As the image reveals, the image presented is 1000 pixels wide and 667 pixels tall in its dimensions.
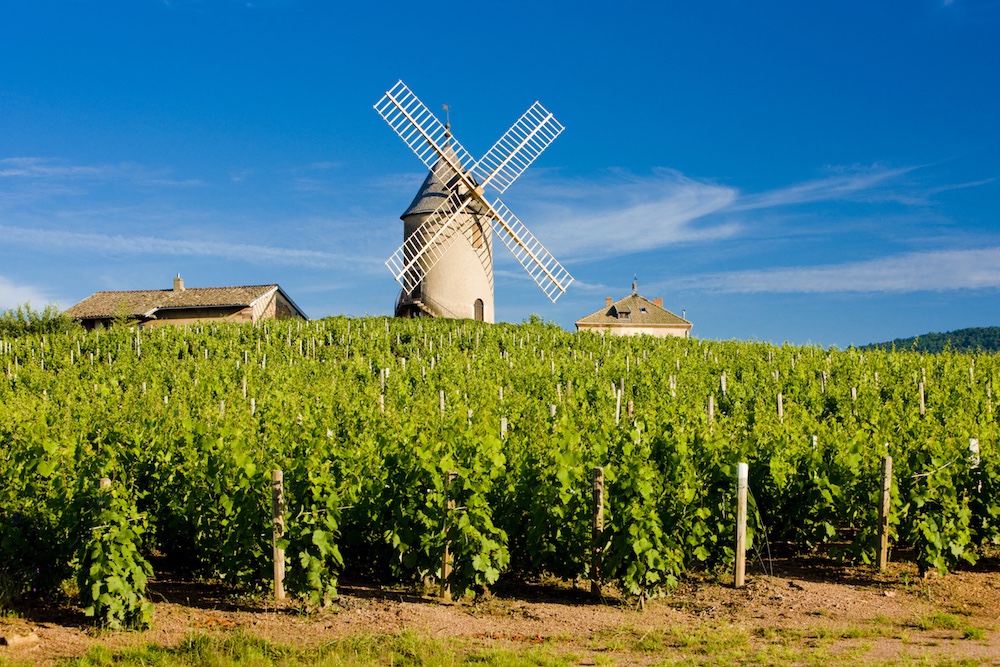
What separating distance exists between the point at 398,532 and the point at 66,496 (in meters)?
3.43

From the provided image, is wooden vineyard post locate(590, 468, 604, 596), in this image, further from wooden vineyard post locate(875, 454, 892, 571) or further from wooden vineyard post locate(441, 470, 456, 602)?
wooden vineyard post locate(875, 454, 892, 571)

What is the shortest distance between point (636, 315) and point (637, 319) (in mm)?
410

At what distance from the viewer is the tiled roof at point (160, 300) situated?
4294cm

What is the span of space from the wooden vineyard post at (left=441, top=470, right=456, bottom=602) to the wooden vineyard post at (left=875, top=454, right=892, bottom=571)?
4862 mm

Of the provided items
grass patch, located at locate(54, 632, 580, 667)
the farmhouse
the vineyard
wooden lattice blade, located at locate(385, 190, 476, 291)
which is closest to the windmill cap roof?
wooden lattice blade, located at locate(385, 190, 476, 291)

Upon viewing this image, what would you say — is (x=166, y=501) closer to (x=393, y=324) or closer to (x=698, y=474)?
(x=698, y=474)

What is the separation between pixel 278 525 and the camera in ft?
26.1

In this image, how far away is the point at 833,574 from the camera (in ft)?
30.4

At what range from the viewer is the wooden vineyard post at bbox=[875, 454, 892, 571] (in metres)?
8.94

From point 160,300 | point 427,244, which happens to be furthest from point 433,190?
point 160,300

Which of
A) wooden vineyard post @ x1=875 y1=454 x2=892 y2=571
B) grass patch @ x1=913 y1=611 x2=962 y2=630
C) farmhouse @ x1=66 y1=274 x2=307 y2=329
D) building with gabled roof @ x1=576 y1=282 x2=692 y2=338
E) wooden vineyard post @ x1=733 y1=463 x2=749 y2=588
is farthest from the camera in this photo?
building with gabled roof @ x1=576 y1=282 x2=692 y2=338

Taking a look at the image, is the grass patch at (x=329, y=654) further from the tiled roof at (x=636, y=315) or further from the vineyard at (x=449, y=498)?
the tiled roof at (x=636, y=315)

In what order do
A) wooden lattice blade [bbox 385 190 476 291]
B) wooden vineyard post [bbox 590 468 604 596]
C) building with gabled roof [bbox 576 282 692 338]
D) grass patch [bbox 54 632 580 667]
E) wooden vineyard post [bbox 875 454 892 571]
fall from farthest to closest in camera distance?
building with gabled roof [bbox 576 282 692 338] → wooden lattice blade [bbox 385 190 476 291] → wooden vineyard post [bbox 875 454 892 571] → wooden vineyard post [bbox 590 468 604 596] → grass patch [bbox 54 632 580 667]

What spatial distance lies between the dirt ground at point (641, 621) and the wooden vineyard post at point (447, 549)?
0.14 meters
